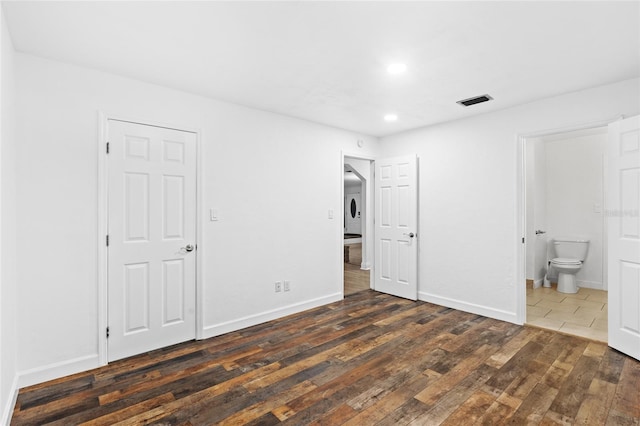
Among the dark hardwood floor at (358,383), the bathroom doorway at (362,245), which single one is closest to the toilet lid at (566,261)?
the dark hardwood floor at (358,383)

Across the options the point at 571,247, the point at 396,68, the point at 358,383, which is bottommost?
the point at 358,383

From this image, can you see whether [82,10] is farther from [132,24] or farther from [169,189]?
[169,189]

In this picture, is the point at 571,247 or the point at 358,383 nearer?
the point at 358,383

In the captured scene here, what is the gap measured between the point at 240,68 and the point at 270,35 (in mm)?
600

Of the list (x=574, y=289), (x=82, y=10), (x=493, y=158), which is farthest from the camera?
(x=574, y=289)

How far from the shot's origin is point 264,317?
3.75m

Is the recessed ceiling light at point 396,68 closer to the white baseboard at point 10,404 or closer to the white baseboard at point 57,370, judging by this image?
the white baseboard at point 57,370

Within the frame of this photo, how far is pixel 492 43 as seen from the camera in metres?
2.28

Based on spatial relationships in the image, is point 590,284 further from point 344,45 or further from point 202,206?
point 202,206

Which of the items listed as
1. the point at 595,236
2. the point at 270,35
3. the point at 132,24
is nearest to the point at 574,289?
the point at 595,236

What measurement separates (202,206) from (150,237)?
55 centimetres

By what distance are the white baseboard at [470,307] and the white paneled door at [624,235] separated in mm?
900

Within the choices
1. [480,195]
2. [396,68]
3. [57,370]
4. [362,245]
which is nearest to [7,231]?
[57,370]

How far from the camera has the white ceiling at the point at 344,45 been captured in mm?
1922
